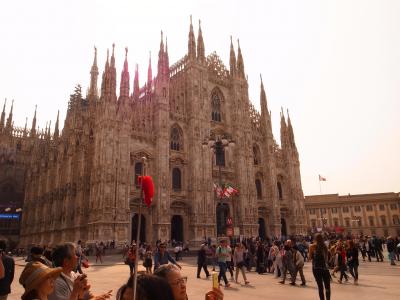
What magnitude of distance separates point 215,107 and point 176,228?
16.9m

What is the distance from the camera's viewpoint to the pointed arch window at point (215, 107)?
145 feet

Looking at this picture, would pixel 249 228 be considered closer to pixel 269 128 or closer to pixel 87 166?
pixel 269 128

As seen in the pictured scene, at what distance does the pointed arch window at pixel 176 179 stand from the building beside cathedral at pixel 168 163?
0.46ft

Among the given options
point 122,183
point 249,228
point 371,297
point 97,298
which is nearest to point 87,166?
point 122,183

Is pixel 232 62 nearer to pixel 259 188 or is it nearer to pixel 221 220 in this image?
pixel 259 188

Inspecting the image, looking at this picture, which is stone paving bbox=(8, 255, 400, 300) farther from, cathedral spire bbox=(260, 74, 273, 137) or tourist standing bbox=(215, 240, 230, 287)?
cathedral spire bbox=(260, 74, 273, 137)

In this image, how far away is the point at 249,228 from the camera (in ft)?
133

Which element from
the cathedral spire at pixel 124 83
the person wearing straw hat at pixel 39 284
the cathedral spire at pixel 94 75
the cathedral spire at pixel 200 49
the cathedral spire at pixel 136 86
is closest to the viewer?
the person wearing straw hat at pixel 39 284

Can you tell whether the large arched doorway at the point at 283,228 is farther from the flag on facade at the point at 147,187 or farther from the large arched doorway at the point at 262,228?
the flag on facade at the point at 147,187

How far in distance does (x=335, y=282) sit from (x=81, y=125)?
34912 millimetres

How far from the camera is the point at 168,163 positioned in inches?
1395

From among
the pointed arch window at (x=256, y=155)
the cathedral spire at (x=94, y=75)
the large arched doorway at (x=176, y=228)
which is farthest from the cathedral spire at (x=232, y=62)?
the large arched doorway at (x=176, y=228)

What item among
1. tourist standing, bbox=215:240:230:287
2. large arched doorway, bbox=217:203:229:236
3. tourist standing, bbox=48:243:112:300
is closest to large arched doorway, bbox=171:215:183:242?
large arched doorway, bbox=217:203:229:236

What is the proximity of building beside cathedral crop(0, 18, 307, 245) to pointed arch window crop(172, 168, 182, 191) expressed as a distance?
5.6 inches
